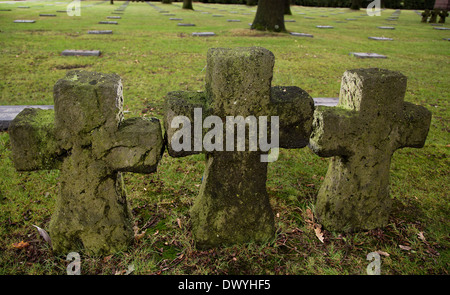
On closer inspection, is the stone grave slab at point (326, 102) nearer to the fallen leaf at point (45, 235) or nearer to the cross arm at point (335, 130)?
the cross arm at point (335, 130)

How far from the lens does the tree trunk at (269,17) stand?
1252cm

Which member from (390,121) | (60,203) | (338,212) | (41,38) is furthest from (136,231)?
(41,38)

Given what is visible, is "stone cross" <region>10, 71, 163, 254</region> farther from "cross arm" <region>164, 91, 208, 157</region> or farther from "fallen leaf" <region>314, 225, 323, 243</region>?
"fallen leaf" <region>314, 225, 323, 243</region>

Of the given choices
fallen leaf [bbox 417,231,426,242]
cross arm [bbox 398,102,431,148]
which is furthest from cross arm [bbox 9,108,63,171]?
fallen leaf [bbox 417,231,426,242]

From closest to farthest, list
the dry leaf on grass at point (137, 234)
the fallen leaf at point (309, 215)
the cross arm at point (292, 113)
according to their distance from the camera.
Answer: the cross arm at point (292, 113)
the dry leaf on grass at point (137, 234)
the fallen leaf at point (309, 215)

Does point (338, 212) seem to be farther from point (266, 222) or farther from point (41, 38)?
point (41, 38)

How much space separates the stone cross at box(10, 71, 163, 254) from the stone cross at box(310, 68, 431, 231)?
1.28 m

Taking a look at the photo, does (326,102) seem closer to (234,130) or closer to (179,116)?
(234,130)

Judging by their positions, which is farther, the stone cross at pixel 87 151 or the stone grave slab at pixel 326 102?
the stone grave slab at pixel 326 102

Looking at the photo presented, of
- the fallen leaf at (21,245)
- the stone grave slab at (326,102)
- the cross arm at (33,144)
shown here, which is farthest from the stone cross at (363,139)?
the stone grave slab at (326,102)

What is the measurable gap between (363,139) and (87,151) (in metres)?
1.98

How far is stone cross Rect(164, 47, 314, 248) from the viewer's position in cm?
217

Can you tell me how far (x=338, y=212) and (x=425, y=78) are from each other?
650 cm

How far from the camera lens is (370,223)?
2.73 meters
